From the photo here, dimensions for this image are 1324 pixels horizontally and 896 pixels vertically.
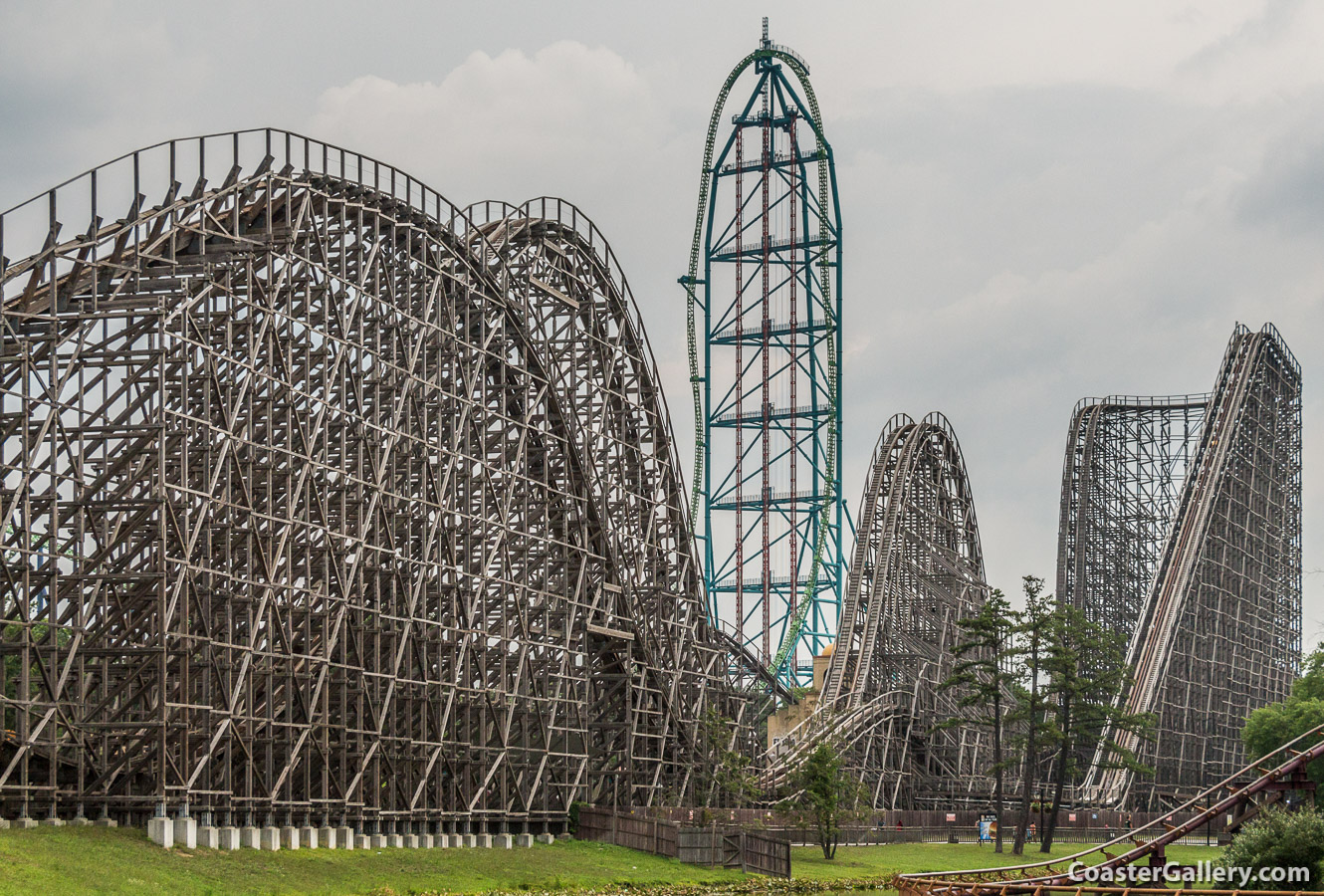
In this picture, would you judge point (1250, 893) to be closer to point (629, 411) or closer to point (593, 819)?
point (593, 819)

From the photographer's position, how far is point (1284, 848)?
2644 cm

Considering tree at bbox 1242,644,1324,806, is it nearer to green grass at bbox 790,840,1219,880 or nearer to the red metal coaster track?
green grass at bbox 790,840,1219,880

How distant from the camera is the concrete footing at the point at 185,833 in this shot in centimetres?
2978

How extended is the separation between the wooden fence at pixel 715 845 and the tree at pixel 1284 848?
14.1 metres

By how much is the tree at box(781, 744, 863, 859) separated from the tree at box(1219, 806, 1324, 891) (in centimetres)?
1865

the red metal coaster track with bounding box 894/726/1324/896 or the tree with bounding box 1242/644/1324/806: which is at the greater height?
the tree with bounding box 1242/644/1324/806

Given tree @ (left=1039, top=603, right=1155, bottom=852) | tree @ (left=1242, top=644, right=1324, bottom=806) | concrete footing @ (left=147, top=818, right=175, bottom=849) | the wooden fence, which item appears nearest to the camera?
concrete footing @ (left=147, top=818, right=175, bottom=849)

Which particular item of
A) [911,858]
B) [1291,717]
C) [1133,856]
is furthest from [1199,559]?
[1133,856]

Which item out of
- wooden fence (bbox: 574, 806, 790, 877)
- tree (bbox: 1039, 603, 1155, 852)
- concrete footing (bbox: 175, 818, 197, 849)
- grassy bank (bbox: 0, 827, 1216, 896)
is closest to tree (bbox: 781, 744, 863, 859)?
grassy bank (bbox: 0, 827, 1216, 896)

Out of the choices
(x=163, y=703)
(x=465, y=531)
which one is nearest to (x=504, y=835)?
(x=465, y=531)

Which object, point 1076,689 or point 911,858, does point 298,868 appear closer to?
point 911,858

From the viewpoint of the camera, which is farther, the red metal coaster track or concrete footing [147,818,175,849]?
concrete footing [147,818,175,849]

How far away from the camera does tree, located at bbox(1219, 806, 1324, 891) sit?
2619 centimetres

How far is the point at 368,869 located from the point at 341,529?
23.8 feet
